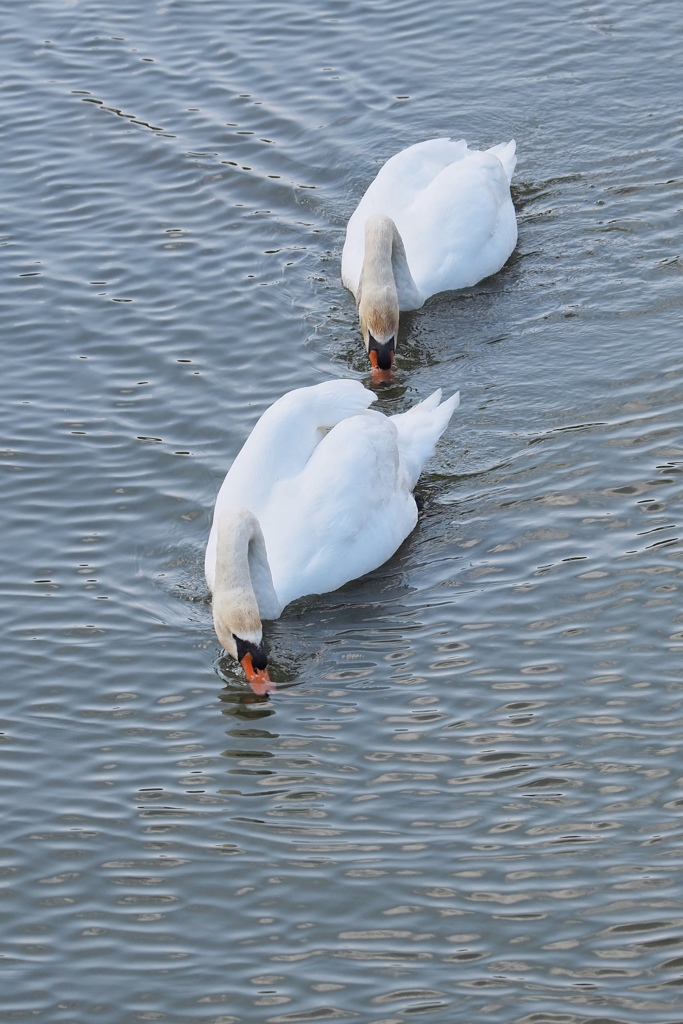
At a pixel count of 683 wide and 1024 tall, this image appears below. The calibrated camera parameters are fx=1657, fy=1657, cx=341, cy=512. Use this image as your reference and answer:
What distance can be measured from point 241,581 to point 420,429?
2.22 meters

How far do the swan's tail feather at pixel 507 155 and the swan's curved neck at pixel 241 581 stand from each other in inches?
227

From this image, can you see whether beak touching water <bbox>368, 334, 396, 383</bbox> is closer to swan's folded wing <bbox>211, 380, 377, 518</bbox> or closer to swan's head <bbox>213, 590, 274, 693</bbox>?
swan's folded wing <bbox>211, 380, 377, 518</bbox>

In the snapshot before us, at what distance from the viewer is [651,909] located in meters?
6.88

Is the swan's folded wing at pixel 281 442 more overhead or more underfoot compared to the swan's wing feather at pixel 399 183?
more underfoot

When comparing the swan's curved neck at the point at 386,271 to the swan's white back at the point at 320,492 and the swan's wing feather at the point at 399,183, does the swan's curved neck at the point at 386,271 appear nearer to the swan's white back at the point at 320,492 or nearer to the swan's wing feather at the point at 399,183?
the swan's wing feather at the point at 399,183

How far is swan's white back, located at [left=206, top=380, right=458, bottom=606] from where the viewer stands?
948 centimetres

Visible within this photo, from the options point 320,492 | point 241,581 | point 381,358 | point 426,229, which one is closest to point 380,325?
point 381,358

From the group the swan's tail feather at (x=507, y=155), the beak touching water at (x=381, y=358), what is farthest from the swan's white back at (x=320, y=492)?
the swan's tail feather at (x=507, y=155)

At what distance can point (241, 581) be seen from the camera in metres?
8.80

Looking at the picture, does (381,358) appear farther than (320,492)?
Yes

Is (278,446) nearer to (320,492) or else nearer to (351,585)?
(320,492)

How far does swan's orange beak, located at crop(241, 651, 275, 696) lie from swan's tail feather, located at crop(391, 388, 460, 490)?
1977 millimetres

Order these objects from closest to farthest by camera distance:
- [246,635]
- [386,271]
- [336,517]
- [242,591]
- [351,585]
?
1. [246,635]
2. [242,591]
3. [336,517]
4. [351,585]
5. [386,271]

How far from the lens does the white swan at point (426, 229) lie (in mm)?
12188
